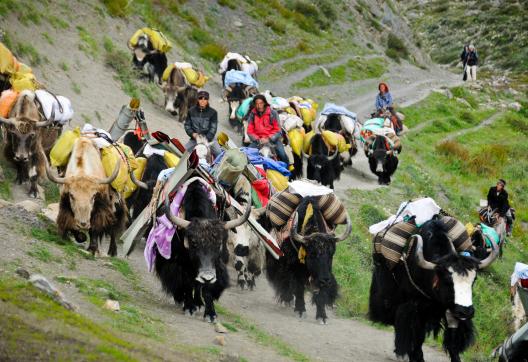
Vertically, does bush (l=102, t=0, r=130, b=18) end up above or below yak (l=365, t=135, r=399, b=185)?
above

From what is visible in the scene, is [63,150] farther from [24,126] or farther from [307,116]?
[307,116]

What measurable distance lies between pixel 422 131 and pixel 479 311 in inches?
756

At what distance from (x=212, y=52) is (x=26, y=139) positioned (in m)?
20.3

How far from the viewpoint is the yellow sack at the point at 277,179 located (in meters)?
15.1

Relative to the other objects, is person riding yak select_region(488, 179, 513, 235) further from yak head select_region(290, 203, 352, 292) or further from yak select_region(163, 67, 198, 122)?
yak head select_region(290, 203, 352, 292)

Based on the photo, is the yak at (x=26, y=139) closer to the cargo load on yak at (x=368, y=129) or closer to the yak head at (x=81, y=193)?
the yak head at (x=81, y=193)

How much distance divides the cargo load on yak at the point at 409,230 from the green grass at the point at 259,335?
1444mm

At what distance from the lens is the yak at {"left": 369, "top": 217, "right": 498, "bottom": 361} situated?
995 centimetres

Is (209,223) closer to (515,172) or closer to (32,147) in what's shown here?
(32,147)

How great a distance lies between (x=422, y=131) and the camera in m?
35.3

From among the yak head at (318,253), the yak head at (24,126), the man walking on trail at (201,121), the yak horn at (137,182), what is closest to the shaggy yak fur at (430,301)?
the yak head at (318,253)

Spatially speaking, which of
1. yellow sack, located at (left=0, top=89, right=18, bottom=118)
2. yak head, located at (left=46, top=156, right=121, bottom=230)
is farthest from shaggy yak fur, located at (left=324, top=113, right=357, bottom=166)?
yak head, located at (left=46, top=156, right=121, bottom=230)

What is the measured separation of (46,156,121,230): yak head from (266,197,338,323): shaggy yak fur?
2.26 meters

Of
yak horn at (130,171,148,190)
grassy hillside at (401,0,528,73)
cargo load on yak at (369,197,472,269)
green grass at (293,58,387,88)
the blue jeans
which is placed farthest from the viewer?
grassy hillside at (401,0,528,73)
